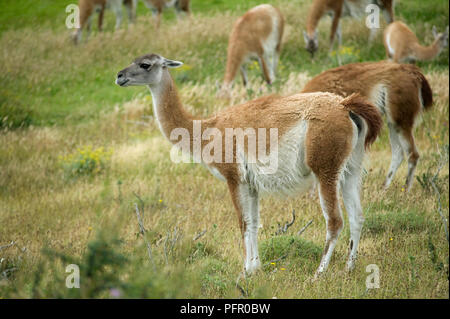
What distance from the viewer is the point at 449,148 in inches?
324

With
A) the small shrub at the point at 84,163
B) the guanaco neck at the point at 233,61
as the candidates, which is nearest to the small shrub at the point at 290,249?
the small shrub at the point at 84,163

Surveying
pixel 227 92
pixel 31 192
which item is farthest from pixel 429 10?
pixel 31 192

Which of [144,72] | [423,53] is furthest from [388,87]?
[423,53]

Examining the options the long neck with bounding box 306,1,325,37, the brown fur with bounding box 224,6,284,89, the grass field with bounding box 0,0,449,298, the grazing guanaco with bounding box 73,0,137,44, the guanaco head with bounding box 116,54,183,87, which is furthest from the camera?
the grazing guanaco with bounding box 73,0,137,44

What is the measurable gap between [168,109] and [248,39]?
6.53 m

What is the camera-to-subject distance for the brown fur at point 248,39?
11188 millimetres

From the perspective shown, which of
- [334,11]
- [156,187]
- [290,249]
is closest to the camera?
[290,249]

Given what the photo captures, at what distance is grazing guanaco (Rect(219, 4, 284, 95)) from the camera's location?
11.2 meters

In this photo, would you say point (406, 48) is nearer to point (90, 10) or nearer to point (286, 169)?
point (286, 169)

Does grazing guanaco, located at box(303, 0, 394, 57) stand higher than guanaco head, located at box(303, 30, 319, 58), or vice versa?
grazing guanaco, located at box(303, 0, 394, 57)

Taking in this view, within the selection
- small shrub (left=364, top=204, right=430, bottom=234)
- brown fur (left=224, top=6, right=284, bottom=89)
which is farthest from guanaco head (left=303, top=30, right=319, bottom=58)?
small shrub (left=364, top=204, right=430, bottom=234)

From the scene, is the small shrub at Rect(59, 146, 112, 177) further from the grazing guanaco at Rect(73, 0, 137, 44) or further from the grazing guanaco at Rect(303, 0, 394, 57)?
the grazing guanaco at Rect(73, 0, 137, 44)

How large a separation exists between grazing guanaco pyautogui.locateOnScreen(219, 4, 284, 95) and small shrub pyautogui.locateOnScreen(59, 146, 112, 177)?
319 centimetres

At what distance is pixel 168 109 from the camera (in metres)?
5.46
